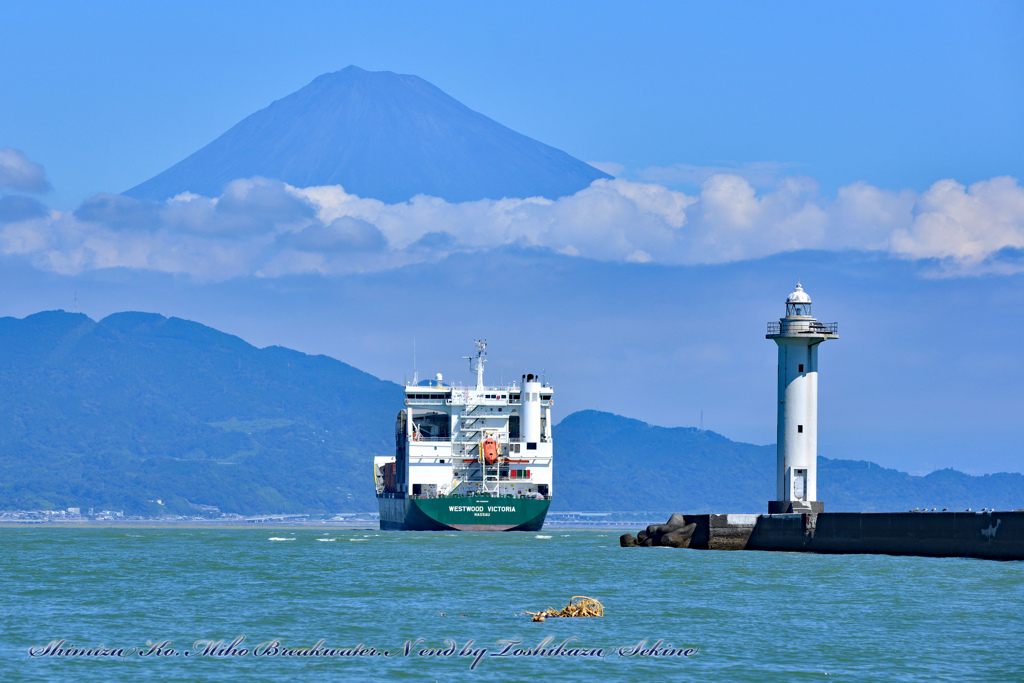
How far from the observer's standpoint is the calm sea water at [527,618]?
80.7ft

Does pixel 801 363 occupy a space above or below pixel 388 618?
above

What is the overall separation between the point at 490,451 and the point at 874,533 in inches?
1374

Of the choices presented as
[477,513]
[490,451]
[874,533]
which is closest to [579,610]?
[874,533]

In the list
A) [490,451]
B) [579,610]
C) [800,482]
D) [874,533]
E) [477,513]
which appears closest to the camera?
[579,610]

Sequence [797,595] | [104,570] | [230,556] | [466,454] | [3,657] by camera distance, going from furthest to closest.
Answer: [466,454] → [230,556] → [104,570] → [797,595] → [3,657]

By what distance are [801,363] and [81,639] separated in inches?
1319

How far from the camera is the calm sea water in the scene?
24.6 metres

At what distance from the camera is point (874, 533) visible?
49594mm

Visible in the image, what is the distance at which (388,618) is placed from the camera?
31.8 metres

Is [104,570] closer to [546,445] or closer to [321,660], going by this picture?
[321,660]

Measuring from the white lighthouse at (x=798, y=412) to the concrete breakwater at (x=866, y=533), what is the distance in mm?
1671

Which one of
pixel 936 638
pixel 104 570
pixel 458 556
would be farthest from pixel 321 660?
pixel 458 556

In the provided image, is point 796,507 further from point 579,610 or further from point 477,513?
point 477,513

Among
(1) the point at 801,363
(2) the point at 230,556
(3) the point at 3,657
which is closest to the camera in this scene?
(3) the point at 3,657
